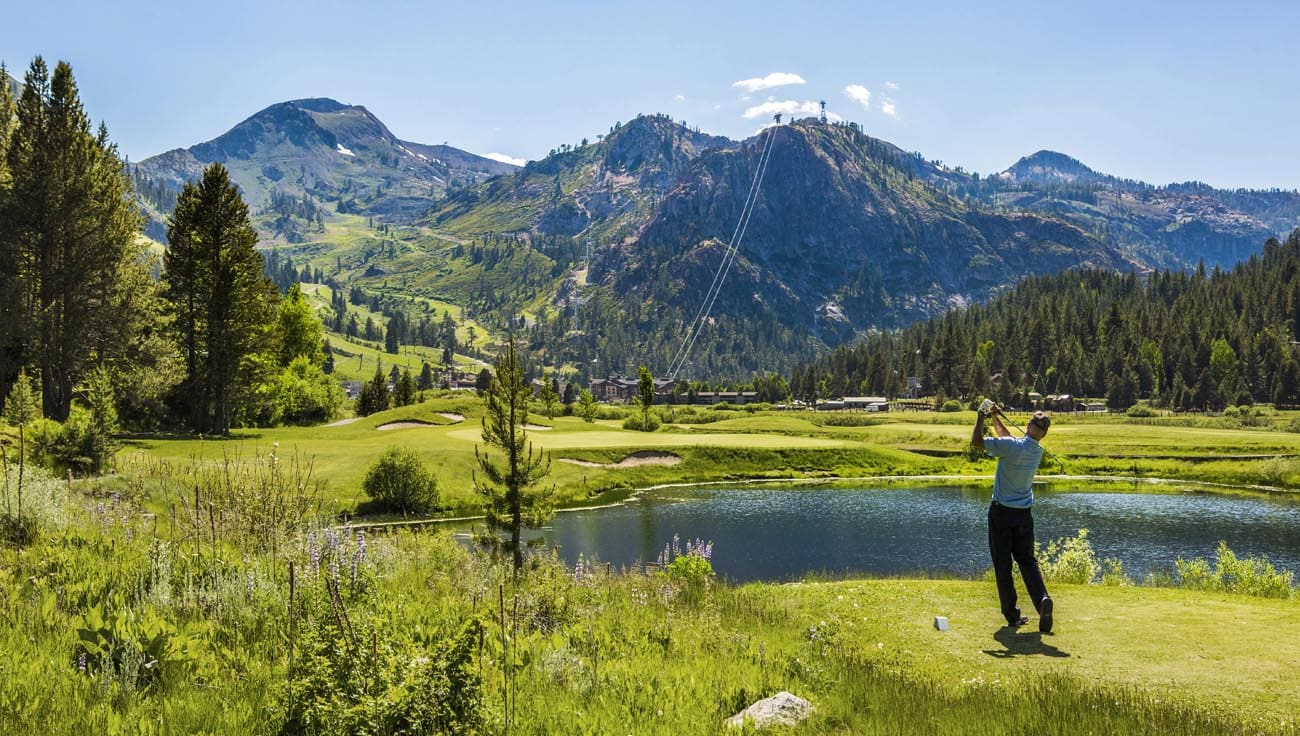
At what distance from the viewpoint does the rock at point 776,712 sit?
21.8ft

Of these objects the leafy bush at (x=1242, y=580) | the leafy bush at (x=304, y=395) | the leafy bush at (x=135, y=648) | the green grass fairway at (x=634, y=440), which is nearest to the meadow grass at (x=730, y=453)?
the green grass fairway at (x=634, y=440)

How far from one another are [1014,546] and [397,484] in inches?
1322

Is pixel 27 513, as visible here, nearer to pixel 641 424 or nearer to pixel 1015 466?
pixel 1015 466

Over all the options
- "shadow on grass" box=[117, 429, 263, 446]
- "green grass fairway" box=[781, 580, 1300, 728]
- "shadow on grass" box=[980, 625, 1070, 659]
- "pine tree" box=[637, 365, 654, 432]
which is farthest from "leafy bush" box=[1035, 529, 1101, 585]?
"pine tree" box=[637, 365, 654, 432]

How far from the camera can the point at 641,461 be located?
62.3 meters

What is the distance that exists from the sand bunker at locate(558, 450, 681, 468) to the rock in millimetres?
51605

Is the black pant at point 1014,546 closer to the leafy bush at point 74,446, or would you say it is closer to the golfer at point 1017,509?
the golfer at point 1017,509

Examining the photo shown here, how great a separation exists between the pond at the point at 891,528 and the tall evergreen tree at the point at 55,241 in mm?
28042

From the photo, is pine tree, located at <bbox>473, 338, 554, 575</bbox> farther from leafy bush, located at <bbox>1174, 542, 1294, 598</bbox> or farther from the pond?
leafy bush, located at <bbox>1174, 542, 1294, 598</bbox>

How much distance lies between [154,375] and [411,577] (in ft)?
135

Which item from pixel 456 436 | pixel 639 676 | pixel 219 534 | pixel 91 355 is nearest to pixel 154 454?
pixel 91 355

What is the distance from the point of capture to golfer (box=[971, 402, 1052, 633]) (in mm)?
11258

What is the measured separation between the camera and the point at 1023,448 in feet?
36.9

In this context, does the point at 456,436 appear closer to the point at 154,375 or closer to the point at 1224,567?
the point at 154,375
